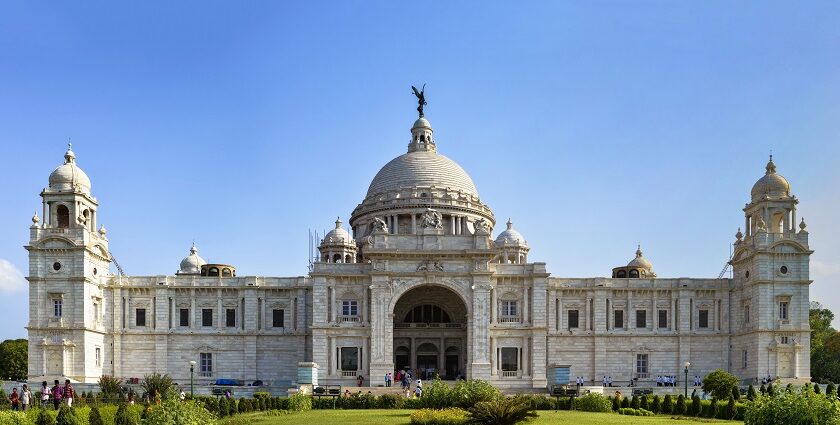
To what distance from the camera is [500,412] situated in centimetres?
3225

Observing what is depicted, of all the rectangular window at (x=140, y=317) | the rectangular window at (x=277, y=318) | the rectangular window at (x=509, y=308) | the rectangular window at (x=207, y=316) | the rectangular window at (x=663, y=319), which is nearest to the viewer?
the rectangular window at (x=509, y=308)

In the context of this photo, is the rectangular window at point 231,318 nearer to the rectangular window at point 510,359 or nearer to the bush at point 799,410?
the rectangular window at point 510,359

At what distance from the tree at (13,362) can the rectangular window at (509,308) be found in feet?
172

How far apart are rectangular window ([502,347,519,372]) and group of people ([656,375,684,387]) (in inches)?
462

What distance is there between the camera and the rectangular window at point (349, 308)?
230ft

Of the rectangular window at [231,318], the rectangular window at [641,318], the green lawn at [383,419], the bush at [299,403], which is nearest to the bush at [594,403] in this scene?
the green lawn at [383,419]

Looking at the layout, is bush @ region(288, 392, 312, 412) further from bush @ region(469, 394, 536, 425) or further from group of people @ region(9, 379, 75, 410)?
bush @ region(469, 394, 536, 425)

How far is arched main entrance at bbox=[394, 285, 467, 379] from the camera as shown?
7550 cm

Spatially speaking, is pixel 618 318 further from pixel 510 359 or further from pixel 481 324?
pixel 481 324

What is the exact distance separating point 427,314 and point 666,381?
20429mm

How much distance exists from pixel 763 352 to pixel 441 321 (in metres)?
25.9

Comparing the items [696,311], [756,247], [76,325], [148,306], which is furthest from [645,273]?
[76,325]

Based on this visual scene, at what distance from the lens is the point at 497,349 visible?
69.4 m

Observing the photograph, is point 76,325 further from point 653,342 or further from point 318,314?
point 653,342
